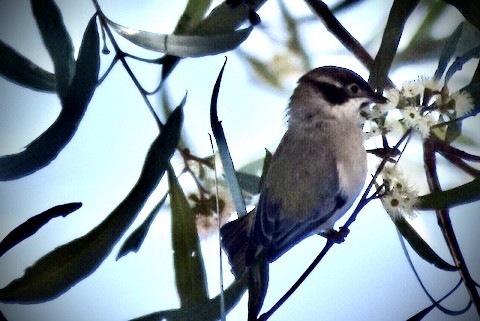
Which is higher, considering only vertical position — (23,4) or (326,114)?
(23,4)

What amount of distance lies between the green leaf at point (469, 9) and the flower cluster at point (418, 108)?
8cm

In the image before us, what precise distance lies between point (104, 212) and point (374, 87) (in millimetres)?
306

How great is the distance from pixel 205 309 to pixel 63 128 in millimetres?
230

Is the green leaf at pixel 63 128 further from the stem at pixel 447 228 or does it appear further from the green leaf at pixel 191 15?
the stem at pixel 447 228

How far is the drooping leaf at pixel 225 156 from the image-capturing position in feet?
1.95

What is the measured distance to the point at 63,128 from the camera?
59cm

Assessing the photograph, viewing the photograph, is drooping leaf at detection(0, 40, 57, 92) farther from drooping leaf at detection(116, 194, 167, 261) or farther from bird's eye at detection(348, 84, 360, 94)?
bird's eye at detection(348, 84, 360, 94)

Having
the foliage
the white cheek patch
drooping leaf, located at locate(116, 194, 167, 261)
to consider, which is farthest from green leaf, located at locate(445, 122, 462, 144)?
drooping leaf, located at locate(116, 194, 167, 261)

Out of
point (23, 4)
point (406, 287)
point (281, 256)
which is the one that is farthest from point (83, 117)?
point (406, 287)

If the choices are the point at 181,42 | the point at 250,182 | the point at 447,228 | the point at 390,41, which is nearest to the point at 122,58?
the point at 181,42

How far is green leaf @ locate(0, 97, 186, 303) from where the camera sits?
1.91ft

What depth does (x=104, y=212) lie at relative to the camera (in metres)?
0.59

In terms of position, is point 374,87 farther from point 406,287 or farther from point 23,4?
point 23,4

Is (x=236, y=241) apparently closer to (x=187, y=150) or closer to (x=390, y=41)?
(x=187, y=150)
